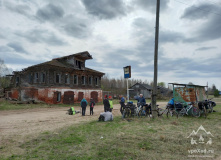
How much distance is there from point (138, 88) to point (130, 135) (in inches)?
1900

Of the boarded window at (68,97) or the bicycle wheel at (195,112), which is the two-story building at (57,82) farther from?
the bicycle wheel at (195,112)

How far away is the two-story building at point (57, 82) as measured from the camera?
24.6 m

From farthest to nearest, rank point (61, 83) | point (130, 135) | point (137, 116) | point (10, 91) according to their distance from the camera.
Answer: point (10, 91), point (61, 83), point (137, 116), point (130, 135)

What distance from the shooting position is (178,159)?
13.8 ft

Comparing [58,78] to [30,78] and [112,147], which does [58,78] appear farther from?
[112,147]

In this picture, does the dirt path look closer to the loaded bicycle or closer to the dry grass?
the dry grass

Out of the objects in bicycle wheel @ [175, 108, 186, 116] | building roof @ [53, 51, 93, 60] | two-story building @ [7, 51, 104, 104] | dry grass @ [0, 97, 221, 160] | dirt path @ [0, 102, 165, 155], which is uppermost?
building roof @ [53, 51, 93, 60]

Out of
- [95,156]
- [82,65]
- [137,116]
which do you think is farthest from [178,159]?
[82,65]

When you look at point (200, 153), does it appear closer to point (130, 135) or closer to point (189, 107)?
point (130, 135)

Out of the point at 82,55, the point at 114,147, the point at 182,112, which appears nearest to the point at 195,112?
the point at 182,112

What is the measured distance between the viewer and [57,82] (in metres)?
25.8

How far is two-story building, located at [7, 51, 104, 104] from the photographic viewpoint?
24.6 meters

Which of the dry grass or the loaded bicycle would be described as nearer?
the dry grass

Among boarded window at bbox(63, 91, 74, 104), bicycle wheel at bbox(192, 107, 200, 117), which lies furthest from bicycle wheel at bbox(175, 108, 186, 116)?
boarded window at bbox(63, 91, 74, 104)
